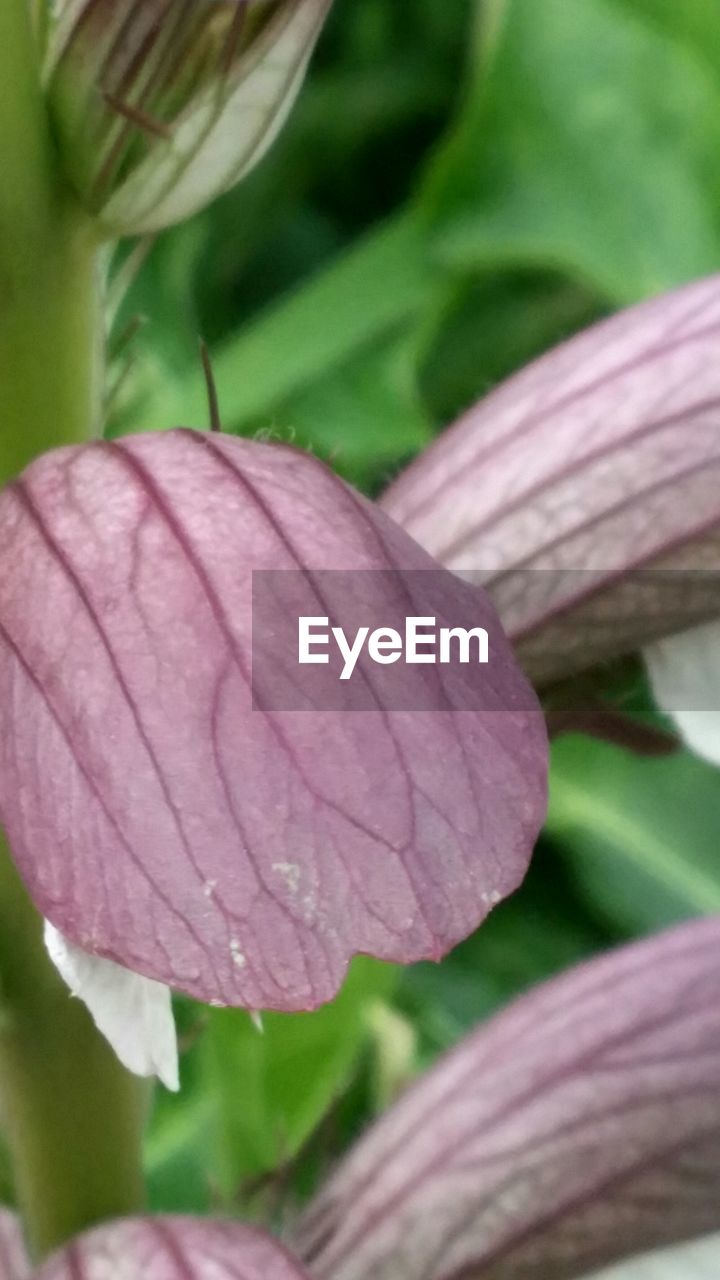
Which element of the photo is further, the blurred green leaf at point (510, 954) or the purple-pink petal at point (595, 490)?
the blurred green leaf at point (510, 954)

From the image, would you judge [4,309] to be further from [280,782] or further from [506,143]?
[506,143]

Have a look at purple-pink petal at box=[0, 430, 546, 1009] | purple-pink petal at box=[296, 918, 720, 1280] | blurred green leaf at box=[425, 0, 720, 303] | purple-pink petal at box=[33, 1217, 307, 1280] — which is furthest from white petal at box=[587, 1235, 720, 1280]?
blurred green leaf at box=[425, 0, 720, 303]

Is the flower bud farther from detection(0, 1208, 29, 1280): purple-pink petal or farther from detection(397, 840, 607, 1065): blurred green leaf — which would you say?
detection(397, 840, 607, 1065): blurred green leaf

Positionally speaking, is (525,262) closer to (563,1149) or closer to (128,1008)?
(563,1149)

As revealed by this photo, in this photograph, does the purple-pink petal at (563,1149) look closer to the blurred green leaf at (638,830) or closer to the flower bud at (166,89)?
the flower bud at (166,89)

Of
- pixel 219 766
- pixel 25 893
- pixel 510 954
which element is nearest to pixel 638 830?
pixel 510 954

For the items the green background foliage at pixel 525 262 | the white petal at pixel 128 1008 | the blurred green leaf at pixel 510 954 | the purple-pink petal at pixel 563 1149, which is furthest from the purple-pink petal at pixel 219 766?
the blurred green leaf at pixel 510 954
